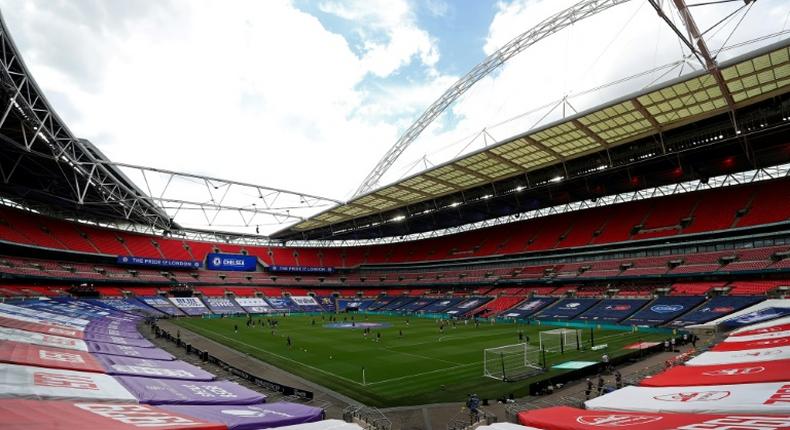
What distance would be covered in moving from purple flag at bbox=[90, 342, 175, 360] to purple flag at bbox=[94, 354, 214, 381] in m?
0.89

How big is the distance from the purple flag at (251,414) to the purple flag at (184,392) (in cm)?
66

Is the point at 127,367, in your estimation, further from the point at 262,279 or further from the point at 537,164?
the point at 262,279

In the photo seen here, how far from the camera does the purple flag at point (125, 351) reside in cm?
1980

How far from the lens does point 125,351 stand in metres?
21.5

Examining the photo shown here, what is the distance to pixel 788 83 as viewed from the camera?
30.4 meters

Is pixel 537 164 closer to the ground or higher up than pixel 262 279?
higher up

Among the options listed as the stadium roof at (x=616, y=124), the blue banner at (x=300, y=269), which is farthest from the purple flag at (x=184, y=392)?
the blue banner at (x=300, y=269)

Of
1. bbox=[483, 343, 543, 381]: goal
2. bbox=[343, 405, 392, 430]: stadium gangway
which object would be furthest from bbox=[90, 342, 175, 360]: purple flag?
bbox=[483, 343, 543, 381]: goal

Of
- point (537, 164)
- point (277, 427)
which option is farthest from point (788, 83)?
point (277, 427)

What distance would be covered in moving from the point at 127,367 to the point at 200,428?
35.5ft

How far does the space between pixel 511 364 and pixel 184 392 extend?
62.2 feet

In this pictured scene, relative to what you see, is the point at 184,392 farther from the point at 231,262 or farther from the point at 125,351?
the point at 231,262

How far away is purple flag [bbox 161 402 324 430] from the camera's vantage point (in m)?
10.4

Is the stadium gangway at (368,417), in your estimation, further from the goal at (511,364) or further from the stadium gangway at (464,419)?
the goal at (511,364)
